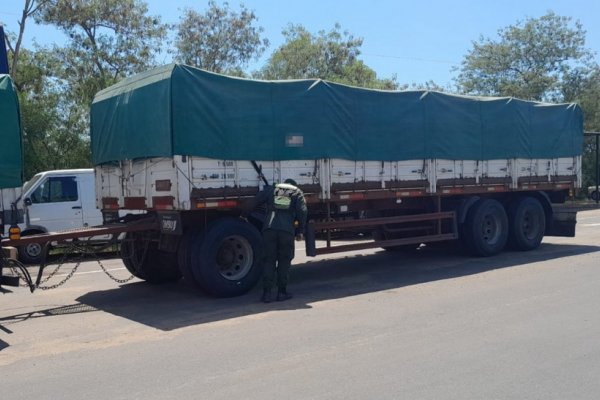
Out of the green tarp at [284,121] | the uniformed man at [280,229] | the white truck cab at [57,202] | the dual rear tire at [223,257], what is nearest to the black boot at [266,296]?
the uniformed man at [280,229]

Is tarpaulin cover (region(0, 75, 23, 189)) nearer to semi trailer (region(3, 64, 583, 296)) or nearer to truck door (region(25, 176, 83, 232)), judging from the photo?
semi trailer (region(3, 64, 583, 296))

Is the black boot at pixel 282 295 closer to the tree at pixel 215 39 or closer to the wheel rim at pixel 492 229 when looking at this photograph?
A: the wheel rim at pixel 492 229

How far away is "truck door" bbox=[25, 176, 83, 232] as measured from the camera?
1356 cm

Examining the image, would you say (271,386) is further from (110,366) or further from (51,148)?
(51,148)

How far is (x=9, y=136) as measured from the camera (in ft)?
23.4

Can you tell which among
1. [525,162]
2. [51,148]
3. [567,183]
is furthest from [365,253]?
[51,148]

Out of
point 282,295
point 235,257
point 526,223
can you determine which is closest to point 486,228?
point 526,223

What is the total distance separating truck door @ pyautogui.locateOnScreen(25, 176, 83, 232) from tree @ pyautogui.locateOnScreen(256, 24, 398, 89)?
23.2 m

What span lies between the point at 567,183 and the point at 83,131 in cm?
1598

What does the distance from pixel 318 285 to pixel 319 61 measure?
2879 centimetres

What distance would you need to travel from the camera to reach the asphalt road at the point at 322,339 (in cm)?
486

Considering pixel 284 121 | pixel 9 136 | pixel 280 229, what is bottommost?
pixel 280 229

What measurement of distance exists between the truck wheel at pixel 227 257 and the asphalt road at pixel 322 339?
0.25 metres

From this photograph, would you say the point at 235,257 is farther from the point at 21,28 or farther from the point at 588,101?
the point at 588,101
